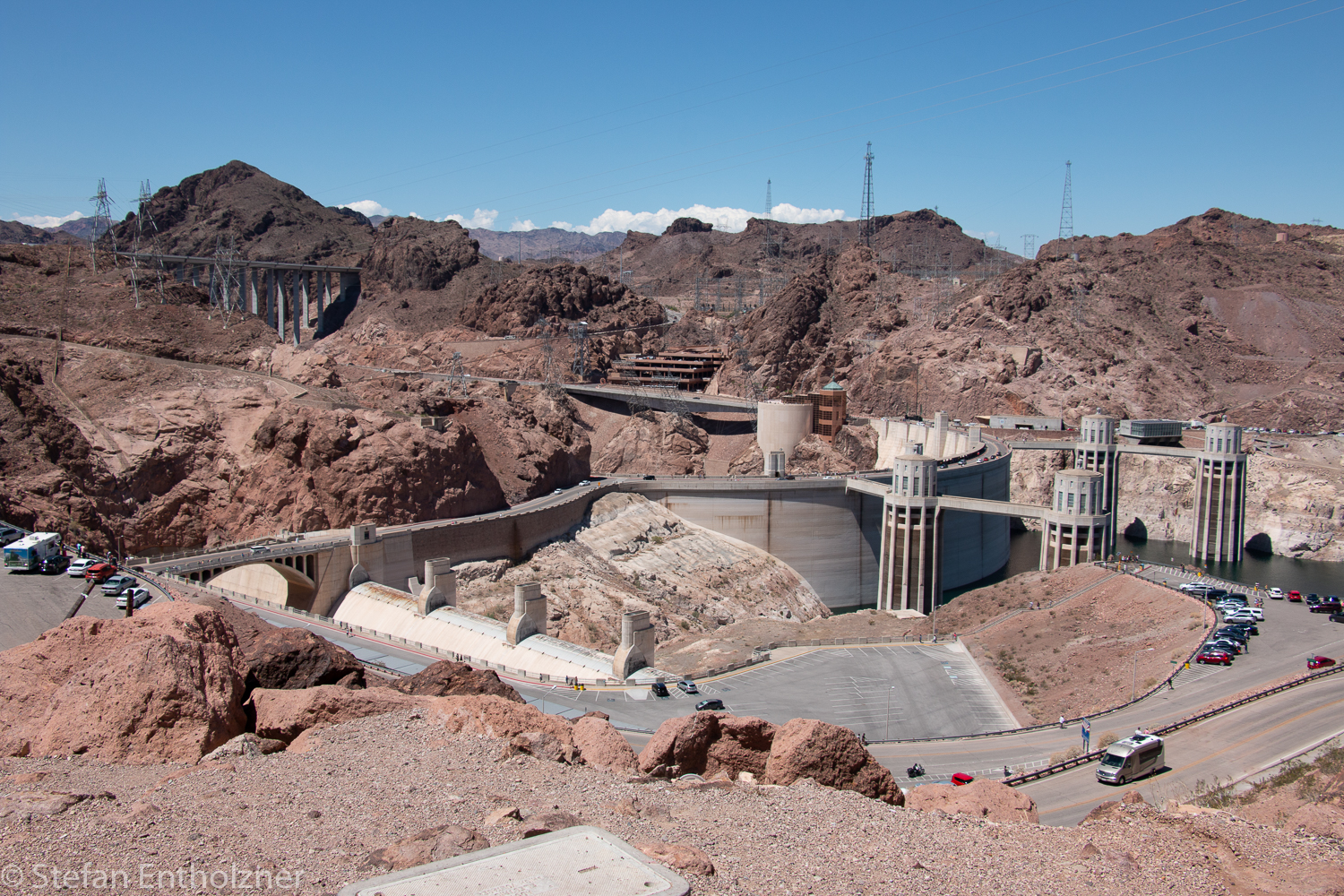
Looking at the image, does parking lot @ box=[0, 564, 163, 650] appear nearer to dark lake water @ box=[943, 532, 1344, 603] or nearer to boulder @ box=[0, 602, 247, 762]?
boulder @ box=[0, 602, 247, 762]

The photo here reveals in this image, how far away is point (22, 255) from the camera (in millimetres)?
78812

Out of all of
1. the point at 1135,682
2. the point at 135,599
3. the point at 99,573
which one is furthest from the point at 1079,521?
the point at 99,573

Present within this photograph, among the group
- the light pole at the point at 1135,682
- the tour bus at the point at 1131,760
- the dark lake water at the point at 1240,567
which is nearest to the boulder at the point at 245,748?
the tour bus at the point at 1131,760

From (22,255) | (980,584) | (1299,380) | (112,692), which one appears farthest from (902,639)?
(1299,380)

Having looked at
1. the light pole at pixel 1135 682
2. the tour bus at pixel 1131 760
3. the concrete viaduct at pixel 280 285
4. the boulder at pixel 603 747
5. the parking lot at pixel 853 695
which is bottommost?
the parking lot at pixel 853 695

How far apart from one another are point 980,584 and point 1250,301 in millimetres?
90500

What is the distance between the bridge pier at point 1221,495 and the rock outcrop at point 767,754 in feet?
307

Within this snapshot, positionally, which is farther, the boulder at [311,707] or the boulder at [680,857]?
the boulder at [311,707]

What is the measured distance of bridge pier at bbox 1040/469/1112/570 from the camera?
68.1 metres

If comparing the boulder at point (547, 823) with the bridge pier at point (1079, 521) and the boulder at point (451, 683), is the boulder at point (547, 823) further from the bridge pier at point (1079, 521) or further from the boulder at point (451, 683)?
the bridge pier at point (1079, 521)

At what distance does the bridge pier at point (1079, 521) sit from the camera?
224 feet

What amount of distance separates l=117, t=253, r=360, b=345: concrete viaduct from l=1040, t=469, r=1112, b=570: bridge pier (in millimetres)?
145339

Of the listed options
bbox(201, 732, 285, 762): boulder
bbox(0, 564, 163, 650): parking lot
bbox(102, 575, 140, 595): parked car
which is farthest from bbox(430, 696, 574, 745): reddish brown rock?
bbox(102, 575, 140, 595): parked car

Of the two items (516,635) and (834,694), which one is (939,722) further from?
(516,635)
